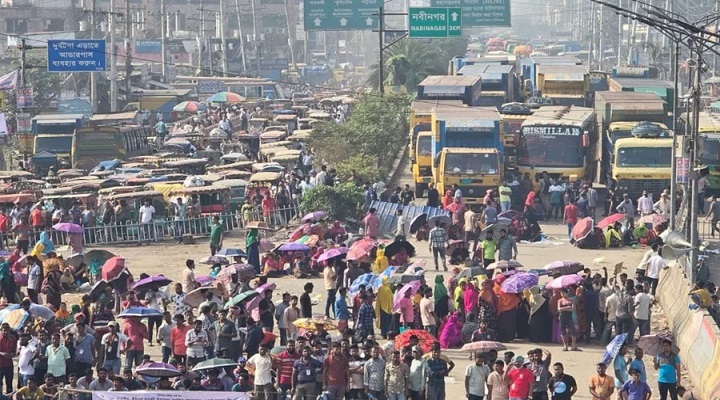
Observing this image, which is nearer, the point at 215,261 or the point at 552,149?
the point at 215,261

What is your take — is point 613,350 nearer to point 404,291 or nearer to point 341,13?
point 404,291

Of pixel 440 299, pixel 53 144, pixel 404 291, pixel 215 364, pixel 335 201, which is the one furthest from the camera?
pixel 53 144

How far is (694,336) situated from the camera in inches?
831

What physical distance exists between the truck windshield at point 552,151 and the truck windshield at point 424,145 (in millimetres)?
2818

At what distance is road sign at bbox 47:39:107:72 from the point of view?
58.0m

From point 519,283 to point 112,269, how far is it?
722 centimetres

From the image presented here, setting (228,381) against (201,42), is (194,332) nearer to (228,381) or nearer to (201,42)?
(228,381)

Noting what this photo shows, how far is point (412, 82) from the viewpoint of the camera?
76.9 metres

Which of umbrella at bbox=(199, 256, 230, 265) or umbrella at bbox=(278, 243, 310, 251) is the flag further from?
umbrella at bbox=(199, 256, 230, 265)

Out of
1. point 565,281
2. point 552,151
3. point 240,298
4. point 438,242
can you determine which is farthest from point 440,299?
point 552,151

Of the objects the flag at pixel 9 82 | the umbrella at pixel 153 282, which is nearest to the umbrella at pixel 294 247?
the umbrella at pixel 153 282

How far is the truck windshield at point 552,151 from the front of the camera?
4062 centimetres

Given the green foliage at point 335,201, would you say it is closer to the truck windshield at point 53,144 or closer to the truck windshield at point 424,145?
the truck windshield at point 424,145

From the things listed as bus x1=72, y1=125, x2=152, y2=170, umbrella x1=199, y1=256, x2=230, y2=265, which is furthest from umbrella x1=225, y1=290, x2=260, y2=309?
bus x1=72, y1=125, x2=152, y2=170
